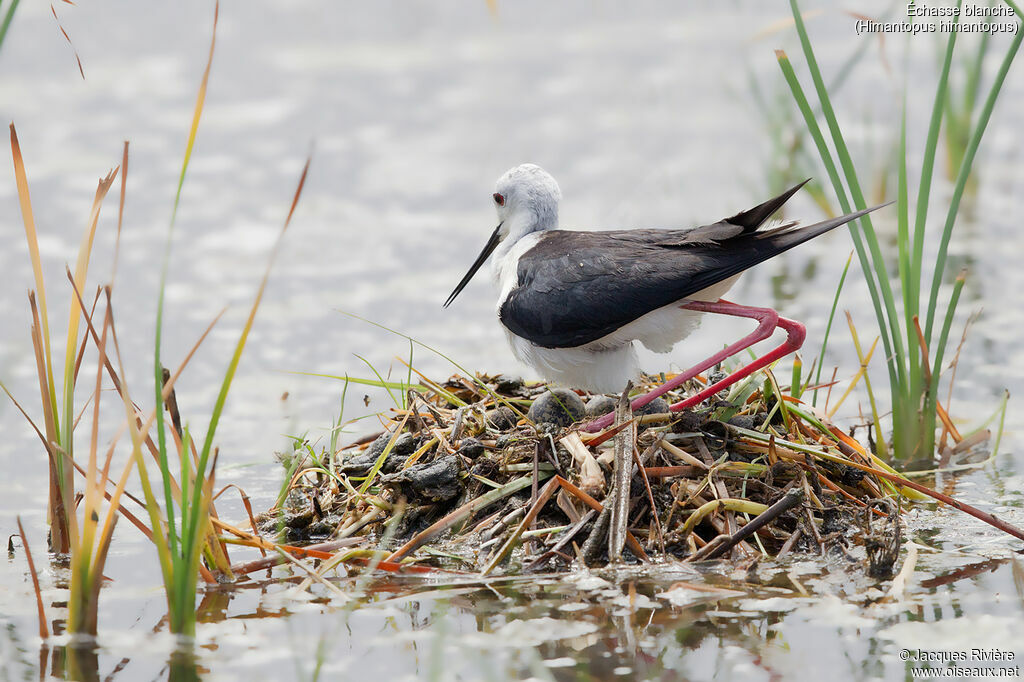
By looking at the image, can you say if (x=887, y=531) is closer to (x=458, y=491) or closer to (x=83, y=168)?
(x=458, y=491)

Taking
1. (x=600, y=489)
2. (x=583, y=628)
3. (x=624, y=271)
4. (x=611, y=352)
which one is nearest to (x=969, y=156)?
(x=624, y=271)

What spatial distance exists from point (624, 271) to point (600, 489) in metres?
0.93

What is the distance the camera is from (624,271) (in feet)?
16.4

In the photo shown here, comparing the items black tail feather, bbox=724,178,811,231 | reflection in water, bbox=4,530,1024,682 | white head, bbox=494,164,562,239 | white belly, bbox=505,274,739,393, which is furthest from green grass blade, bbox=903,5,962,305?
white head, bbox=494,164,562,239

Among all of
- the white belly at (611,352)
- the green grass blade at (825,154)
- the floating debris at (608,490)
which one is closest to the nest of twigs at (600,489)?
the floating debris at (608,490)

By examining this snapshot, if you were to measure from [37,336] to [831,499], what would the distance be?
3.21 metres

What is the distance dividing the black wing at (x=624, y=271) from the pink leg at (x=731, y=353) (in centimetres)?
27

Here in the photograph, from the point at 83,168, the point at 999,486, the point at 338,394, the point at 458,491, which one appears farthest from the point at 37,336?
the point at 83,168

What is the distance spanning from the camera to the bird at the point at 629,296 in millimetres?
4883

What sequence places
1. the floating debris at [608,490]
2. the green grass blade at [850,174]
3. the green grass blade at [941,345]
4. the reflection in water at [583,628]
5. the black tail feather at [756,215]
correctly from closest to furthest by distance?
1. the reflection in water at [583,628]
2. the floating debris at [608,490]
3. the black tail feather at [756,215]
4. the green grass blade at [850,174]
5. the green grass blade at [941,345]

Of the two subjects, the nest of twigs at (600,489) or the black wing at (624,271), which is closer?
the nest of twigs at (600,489)

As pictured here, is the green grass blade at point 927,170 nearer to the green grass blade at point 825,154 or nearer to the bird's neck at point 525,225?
the green grass blade at point 825,154

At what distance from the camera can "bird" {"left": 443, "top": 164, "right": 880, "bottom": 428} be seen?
4883mm

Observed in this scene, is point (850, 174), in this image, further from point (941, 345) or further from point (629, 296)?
point (629, 296)
